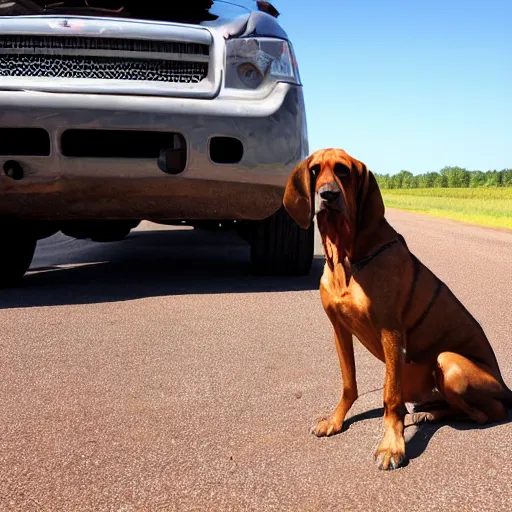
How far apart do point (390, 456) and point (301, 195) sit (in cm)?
87

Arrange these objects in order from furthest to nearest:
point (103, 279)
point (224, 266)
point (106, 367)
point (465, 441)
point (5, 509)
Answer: point (224, 266)
point (103, 279)
point (106, 367)
point (465, 441)
point (5, 509)

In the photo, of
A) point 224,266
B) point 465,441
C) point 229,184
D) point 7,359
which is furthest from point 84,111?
point 465,441

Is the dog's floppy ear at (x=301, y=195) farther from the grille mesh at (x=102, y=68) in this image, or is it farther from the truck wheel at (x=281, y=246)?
the truck wheel at (x=281, y=246)

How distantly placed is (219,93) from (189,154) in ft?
1.52

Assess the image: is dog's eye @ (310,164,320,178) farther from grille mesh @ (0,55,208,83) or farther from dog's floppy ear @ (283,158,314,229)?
grille mesh @ (0,55,208,83)

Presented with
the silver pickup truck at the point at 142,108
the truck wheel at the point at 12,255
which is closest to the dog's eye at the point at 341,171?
the silver pickup truck at the point at 142,108

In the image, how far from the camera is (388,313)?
6.66ft

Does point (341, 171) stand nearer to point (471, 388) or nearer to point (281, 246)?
point (471, 388)

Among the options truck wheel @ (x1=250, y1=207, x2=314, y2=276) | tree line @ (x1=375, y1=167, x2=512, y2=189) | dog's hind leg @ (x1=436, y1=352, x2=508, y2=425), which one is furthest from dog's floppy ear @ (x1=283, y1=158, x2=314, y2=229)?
tree line @ (x1=375, y1=167, x2=512, y2=189)

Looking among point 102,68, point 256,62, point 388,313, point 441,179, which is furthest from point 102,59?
point 441,179

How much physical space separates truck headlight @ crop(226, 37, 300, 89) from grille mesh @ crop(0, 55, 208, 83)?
0.21 meters

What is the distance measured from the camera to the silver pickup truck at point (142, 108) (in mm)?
4109

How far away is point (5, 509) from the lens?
1.65m

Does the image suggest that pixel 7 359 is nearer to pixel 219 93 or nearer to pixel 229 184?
pixel 229 184
